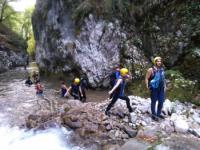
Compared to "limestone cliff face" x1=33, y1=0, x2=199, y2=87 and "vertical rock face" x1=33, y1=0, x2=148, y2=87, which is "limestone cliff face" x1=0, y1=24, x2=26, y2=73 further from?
"limestone cliff face" x1=33, y1=0, x2=199, y2=87

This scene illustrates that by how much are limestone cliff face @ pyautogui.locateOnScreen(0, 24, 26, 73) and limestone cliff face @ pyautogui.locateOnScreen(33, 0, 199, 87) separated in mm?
20720

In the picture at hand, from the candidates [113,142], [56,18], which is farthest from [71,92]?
[56,18]

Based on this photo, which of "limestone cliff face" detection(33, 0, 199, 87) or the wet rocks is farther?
"limestone cliff face" detection(33, 0, 199, 87)

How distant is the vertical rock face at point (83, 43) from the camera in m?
19.8

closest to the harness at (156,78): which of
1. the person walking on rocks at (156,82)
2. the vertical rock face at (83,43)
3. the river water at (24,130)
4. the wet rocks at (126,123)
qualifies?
the person walking on rocks at (156,82)

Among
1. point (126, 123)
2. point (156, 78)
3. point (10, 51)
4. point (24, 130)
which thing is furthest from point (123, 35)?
point (10, 51)

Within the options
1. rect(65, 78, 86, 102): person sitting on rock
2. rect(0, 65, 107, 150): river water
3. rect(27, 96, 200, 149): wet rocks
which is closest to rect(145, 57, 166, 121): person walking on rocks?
rect(27, 96, 200, 149): wet rocks

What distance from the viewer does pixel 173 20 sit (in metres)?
17.8

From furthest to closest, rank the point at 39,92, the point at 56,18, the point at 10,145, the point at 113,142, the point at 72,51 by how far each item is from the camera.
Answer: the point at 56,18, the point at 72,51, the point at 39,92, the point at 10,145, the point at 113,142

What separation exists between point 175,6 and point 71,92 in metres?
7.72

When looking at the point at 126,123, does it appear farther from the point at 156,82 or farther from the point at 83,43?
the point at 83,43

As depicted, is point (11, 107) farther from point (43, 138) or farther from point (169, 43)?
point (169, 43)

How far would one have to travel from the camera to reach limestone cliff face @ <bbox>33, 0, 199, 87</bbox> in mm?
17453

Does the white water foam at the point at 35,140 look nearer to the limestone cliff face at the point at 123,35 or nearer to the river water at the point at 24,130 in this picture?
the river water at the point at 24,130
